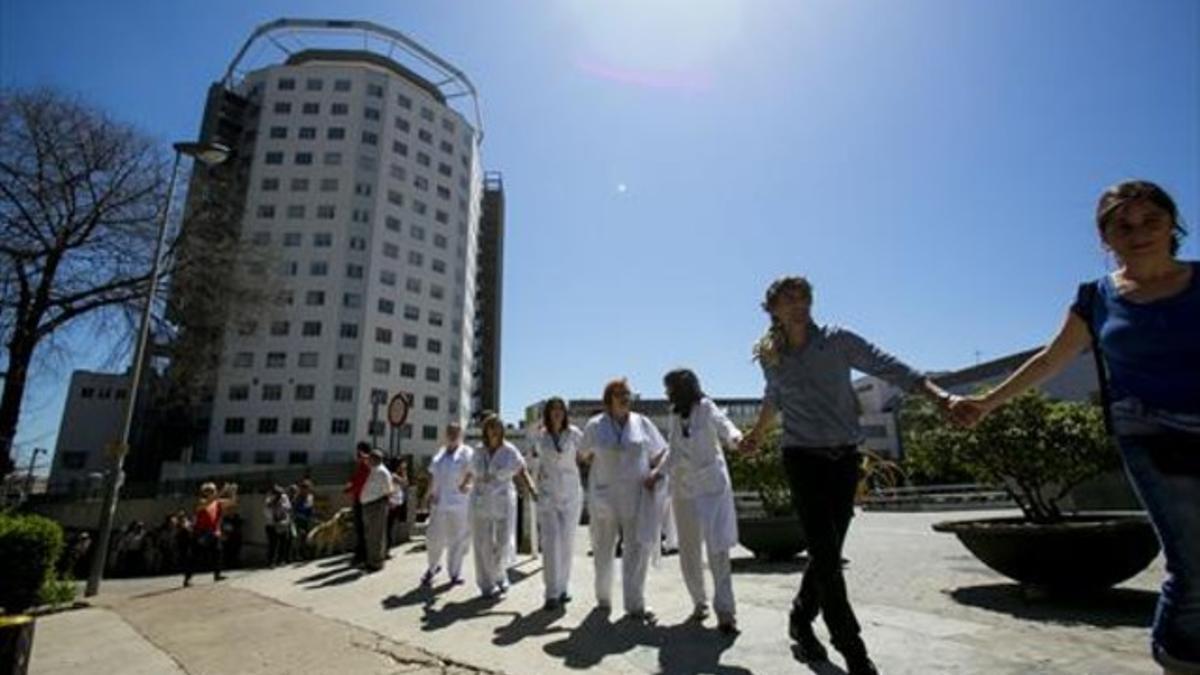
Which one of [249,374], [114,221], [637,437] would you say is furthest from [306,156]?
[637,437]

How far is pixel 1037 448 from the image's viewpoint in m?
5.54

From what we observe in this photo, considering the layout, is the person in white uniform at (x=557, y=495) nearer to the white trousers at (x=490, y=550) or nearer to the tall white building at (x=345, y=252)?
the white trousers at (x=490, y=550)

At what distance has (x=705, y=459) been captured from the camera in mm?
4945

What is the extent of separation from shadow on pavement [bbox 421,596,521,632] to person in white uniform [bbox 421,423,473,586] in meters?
1.53

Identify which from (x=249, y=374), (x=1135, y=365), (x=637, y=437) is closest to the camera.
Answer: (x=1135, y=365)

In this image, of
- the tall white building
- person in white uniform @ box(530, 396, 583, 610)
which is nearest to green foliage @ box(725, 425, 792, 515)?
person in white uniform @ box(530, 396, 583, 610)

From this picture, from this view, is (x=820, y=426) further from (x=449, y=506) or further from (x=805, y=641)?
(x=449, y=506)

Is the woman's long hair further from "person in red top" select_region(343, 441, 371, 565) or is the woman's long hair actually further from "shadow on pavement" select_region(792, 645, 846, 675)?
"person in red top" select_region(343, 441, 371, 565)

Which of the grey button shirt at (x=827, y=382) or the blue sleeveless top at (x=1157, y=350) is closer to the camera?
the blue sleeveless top at (x=1157, y=350)

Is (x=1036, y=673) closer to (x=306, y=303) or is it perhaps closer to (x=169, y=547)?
(x=169, y=547)

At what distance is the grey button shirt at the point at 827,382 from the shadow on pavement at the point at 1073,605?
2374mm

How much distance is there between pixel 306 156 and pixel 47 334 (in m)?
55.5

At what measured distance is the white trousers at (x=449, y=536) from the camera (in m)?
8.03

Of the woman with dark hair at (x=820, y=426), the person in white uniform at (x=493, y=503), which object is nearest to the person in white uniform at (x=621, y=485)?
the person in white uniform at (x=493, y=503)
